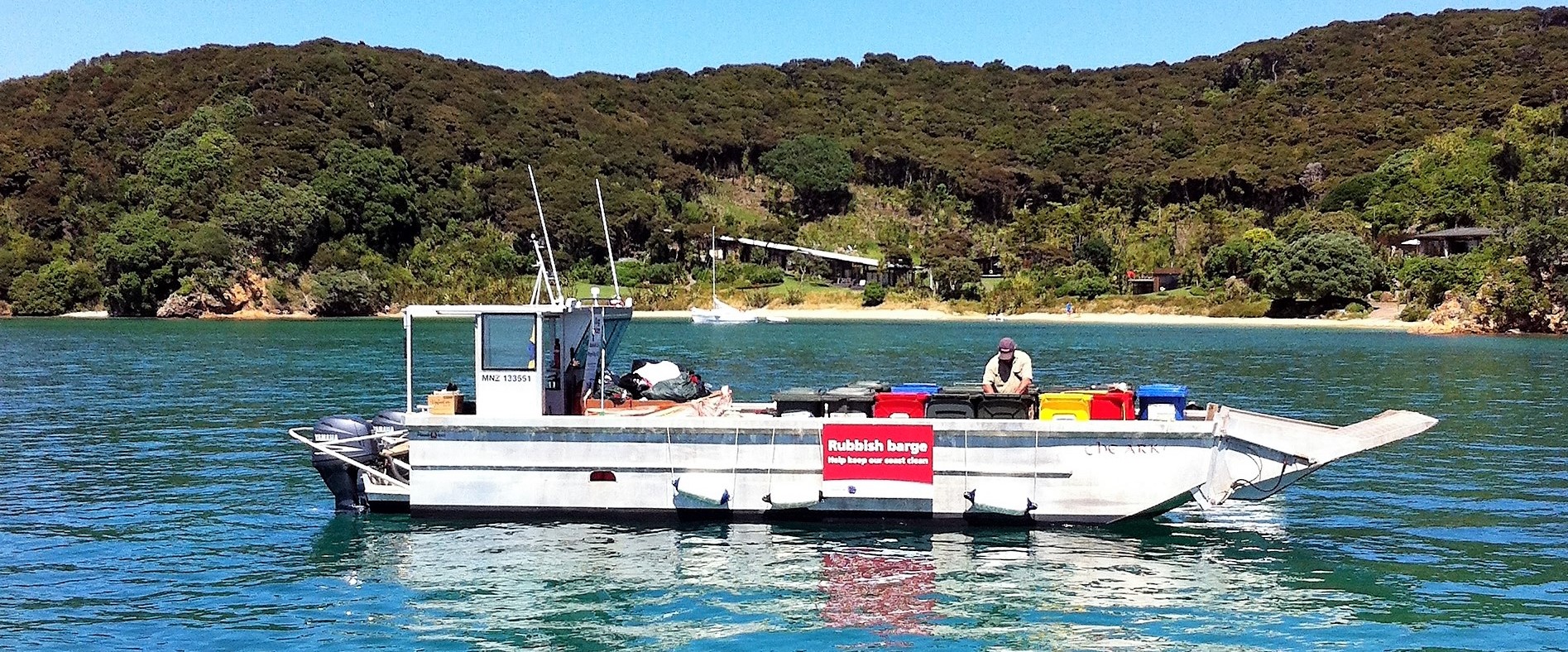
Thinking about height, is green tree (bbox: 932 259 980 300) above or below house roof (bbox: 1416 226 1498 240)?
below

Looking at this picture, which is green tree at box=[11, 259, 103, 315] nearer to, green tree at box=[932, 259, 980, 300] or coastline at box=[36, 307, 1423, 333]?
coastline at box=[36, 307, 1423, 333]

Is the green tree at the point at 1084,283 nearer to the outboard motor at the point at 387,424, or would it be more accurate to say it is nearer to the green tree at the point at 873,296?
the green tree at the point at 873,296

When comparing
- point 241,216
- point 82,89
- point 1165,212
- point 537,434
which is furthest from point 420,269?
point 537,434

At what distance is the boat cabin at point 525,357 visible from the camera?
16.5 metres

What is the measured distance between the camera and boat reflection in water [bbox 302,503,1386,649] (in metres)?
12.7

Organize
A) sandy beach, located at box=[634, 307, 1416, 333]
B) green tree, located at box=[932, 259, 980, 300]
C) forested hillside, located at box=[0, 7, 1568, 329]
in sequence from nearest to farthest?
sandy beach, located at box=[634, 307, 1416, 333] < forested hillside, located at box=[0, 7, 1568, 329] < green tree, located at box=[932, 259, 980, 300]

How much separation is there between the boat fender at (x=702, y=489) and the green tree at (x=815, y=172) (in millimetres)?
156286

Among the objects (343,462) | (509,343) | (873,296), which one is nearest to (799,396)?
(509,343)

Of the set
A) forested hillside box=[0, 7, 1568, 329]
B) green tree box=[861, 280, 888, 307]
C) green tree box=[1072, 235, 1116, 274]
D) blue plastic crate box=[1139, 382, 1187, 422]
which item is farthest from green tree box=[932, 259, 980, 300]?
blue plastic crate box=[1139, 382, 1187, 422]

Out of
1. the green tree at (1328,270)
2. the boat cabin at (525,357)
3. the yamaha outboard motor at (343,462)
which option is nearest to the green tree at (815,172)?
the green tree at (1328,270)

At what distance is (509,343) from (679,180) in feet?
490

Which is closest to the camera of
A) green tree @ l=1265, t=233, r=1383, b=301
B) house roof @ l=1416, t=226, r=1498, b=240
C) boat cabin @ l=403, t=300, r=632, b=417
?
boat cabin @ l=403, t=300, r=632, b=417

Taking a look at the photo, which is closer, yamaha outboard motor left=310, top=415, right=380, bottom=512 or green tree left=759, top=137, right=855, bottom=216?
yamaha outboard motor left=310, top=415, right=380, bottom=512

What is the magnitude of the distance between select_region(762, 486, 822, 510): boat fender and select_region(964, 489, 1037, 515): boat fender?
1.88 meters
